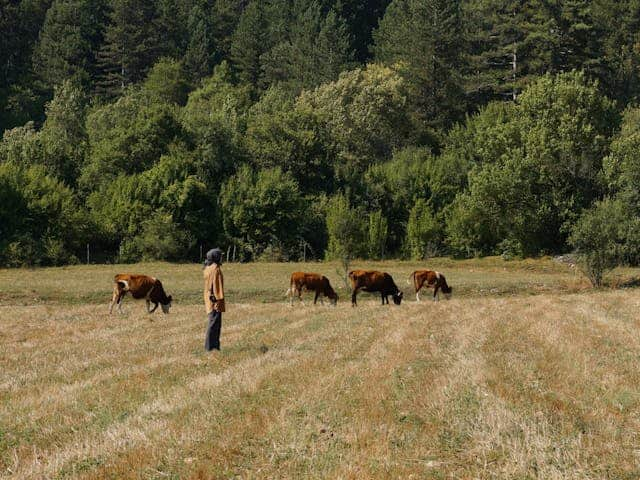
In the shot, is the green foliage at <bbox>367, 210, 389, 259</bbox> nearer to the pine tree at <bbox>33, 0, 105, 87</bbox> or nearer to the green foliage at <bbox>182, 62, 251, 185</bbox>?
the green foliage at <bbox>182, 62, 251, 185</bbox>

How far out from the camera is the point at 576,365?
12.6 meters

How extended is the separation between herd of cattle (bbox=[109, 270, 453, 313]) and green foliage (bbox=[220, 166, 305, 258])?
33594mm

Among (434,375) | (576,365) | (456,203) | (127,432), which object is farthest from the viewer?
(456,203)

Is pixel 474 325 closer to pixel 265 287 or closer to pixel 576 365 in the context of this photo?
pixel 576 365

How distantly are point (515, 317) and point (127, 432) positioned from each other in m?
16.7

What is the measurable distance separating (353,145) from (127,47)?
43520 mm

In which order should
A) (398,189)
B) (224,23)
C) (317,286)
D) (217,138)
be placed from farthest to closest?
(224,23)
(217,138)
(398,189)
(317,286)

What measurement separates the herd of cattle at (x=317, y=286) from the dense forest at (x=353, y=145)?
9290 millimetres

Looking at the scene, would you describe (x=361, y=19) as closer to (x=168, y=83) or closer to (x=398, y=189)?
(x=168, y=83)

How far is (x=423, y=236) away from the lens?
67.9m

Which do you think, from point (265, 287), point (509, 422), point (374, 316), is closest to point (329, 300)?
point (265, 287)

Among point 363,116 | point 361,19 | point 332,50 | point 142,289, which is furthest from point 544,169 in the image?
point 361,19

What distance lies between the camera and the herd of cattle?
2788 cm

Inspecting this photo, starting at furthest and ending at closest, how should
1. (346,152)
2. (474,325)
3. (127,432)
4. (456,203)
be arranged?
(346,152), (456,203), (474,325), (127,432)
